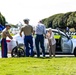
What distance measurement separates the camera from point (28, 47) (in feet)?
50.8

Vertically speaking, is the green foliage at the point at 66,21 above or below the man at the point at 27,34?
above

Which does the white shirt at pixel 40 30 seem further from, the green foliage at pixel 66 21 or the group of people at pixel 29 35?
the green foliage at pixel 66 21

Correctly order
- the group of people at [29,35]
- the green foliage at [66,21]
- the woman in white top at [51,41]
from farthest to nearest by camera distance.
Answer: the green foliage at [66,21]
the woman in white top at [51,41]
the group of people at [29,35]

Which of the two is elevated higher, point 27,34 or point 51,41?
point 27,34

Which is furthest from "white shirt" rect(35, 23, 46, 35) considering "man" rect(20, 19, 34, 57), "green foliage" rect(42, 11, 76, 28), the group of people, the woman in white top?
"green foliage" rect(42, 11, 76, 28)

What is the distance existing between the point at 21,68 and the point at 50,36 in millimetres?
6661

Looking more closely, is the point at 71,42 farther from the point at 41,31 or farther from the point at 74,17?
the point at 74,17

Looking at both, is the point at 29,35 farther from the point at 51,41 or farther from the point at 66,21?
the point at 66,21

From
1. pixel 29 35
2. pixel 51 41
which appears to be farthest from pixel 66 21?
pixel 29 35

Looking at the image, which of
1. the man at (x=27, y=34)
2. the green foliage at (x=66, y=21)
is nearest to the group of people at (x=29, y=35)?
the man at (x=27, y=34)

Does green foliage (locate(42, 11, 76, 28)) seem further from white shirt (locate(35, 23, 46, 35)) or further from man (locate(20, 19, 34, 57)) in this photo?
man (locate(20, 19, 34, 57))

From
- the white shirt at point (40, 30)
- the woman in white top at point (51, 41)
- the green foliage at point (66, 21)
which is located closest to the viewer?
the white shirt at point (40, 30)

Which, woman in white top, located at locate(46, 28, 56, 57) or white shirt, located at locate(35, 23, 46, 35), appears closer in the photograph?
white shirt, located at locate(35, 23, 46, 35)

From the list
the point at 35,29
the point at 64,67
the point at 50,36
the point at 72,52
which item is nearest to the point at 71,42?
the point at 72,52
